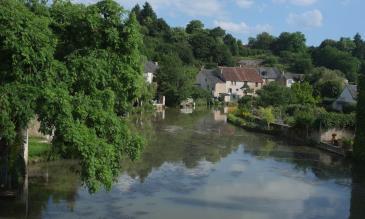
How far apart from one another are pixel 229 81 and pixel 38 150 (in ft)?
267

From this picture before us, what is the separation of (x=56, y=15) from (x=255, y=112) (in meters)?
46.9

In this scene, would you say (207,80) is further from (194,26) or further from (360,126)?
(360,126)

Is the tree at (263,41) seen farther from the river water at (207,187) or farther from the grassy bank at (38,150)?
the grassy bank at (38,150)

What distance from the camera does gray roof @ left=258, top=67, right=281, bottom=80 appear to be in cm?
11902

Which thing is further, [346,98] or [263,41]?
[263,41]

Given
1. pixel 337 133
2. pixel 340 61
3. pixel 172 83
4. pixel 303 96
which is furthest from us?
pixel 340 61

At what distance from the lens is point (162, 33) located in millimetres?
138750

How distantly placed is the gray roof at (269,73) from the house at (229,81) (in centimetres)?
584

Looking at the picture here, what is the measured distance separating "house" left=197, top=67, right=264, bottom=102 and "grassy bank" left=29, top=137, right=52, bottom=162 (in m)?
73.6

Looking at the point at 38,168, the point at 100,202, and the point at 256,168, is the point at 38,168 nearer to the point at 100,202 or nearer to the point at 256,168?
the point at 100,202

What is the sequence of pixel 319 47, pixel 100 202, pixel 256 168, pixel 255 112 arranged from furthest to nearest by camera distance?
pixel 319 47 → pixel 255 112 → pixel 256 168 → pixel 100 202

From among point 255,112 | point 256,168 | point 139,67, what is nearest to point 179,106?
point 255,112

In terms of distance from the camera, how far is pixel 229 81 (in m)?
108

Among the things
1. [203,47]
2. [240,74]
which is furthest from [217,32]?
[240,74]
